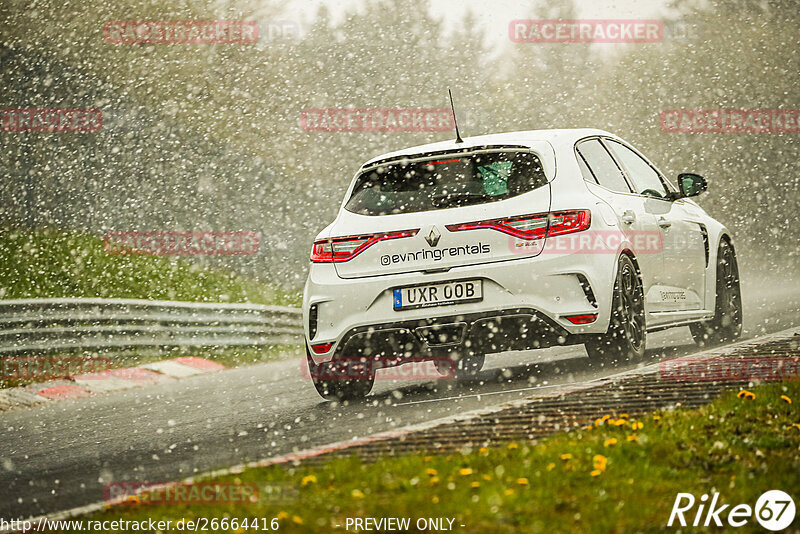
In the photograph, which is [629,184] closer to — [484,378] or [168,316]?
[484,378]

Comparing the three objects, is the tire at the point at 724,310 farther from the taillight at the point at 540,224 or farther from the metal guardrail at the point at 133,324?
the metal guardrail at the point at 133,324

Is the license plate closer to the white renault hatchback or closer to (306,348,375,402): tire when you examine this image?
the white renault hatchback

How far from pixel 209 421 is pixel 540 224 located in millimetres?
2693

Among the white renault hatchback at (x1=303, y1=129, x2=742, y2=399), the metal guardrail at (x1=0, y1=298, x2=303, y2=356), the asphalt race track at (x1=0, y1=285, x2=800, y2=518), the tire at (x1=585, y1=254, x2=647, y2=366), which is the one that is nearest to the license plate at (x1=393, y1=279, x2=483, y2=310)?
the white renault hatchback at (x1=303, y1=129, x2=742, y2=399)

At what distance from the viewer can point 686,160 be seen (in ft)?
119

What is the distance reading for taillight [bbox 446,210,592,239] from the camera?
22.5ft

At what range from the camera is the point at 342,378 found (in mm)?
7582

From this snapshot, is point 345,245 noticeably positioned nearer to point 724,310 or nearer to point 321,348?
point 321,348

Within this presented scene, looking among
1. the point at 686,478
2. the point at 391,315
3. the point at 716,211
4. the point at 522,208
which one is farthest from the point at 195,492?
the point at 716,211

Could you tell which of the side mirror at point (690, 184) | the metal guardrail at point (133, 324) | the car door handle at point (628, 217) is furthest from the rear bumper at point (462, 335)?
the metal guardrail at point (133, 324)

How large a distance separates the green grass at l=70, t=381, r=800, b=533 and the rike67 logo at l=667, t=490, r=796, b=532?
1.2 inches

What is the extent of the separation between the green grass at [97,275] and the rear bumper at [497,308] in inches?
413

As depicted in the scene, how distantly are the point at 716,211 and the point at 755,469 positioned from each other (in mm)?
31896

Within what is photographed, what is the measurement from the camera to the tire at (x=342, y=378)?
749 cm
